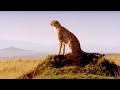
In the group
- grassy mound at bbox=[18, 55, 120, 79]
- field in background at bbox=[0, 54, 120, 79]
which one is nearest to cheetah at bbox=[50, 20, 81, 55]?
grassy mound at bbox=[18, 55, 120, 79]

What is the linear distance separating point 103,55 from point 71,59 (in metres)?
0.55

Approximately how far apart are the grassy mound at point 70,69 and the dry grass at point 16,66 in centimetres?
12

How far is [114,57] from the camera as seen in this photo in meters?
10.3

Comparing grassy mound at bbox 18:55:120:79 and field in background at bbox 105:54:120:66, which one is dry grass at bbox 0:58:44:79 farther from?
field in background at bbox 105:54:120:66

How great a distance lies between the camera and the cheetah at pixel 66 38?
10.1m

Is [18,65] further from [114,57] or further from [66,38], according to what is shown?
[114,57]

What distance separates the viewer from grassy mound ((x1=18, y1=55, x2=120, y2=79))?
9852mm

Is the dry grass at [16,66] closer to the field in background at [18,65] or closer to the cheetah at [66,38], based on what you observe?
the field in background at [18,65]

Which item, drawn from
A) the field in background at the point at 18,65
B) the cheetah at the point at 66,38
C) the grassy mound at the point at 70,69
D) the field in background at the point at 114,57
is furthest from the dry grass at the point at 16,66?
the field in background at the point at 114,57

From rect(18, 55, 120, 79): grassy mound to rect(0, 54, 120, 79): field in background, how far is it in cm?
11

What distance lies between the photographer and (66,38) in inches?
400
